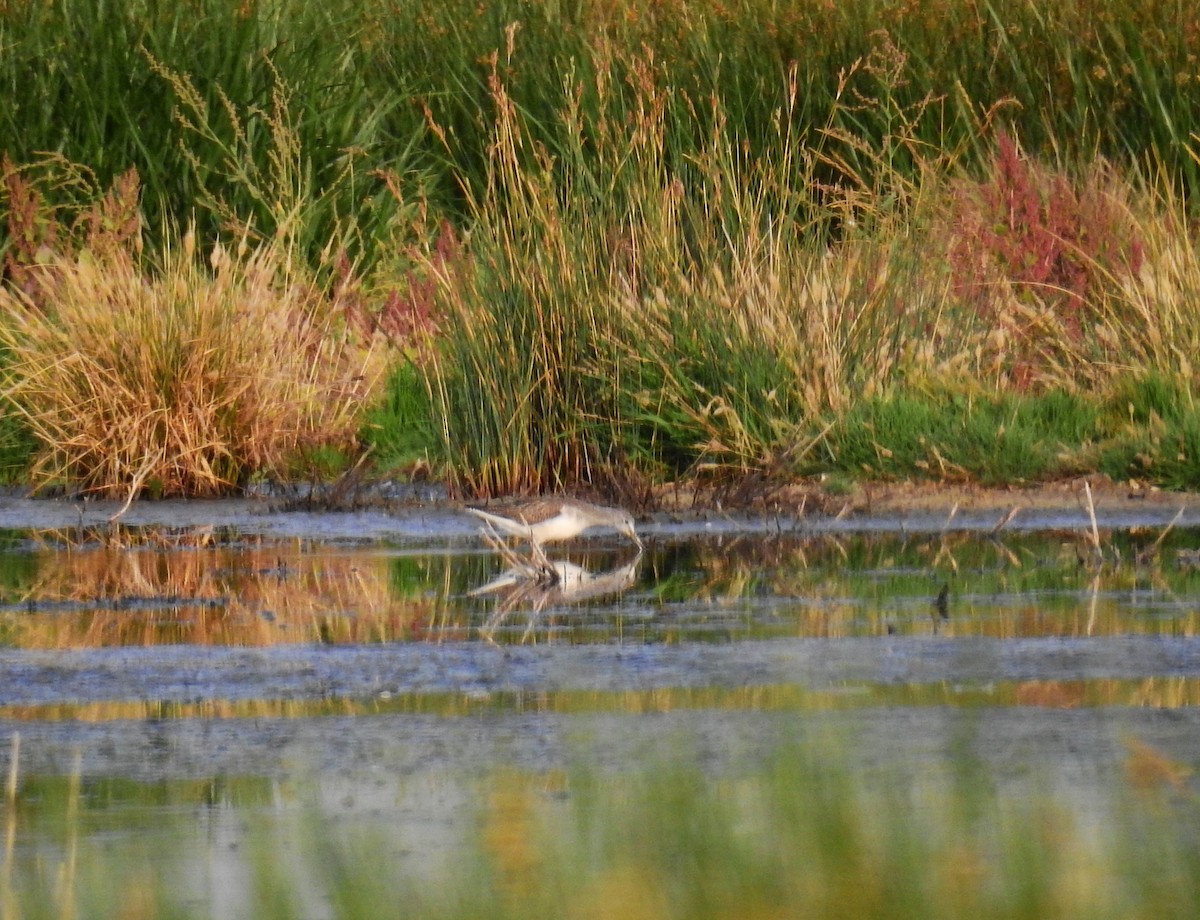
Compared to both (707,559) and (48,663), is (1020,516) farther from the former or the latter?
(48,663)

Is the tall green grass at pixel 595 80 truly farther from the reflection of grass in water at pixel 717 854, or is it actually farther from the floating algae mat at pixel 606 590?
the reflection of grass in water at pixel 717 854

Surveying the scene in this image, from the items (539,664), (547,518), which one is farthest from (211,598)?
(539,664)

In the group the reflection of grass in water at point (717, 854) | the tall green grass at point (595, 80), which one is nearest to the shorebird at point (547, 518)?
the reflection of grass in water at point (717, 854)

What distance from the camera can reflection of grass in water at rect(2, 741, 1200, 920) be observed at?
14.6 ft

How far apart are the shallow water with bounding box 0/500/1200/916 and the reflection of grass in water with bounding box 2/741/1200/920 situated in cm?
8

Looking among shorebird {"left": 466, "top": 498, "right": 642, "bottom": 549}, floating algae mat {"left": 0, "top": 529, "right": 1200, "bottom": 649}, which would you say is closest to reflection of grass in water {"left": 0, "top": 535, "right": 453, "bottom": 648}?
floating algae mat {"left": 0, "top": 529, "right": 1200, "bottom": 649}

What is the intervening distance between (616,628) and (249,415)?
5.19m

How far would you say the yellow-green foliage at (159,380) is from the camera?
1212 centimetres

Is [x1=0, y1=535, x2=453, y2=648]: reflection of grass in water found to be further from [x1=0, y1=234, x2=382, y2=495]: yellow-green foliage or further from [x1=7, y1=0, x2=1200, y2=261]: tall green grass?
[x1=7, y1=0, x2=1200, y2=261]: tall green grass

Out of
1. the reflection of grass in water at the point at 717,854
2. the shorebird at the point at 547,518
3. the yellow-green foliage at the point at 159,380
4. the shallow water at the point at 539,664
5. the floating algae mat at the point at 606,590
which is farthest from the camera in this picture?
the yellow-green foliage at the point at 159,380

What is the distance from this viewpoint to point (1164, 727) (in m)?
5.89

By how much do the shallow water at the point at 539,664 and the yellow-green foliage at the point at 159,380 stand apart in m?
1.69

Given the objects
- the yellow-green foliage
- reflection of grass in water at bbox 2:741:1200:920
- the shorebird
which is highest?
reflection of grass in water at bbox 2:741:1200:920

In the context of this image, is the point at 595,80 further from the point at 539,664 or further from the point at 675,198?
the point at 539,664
